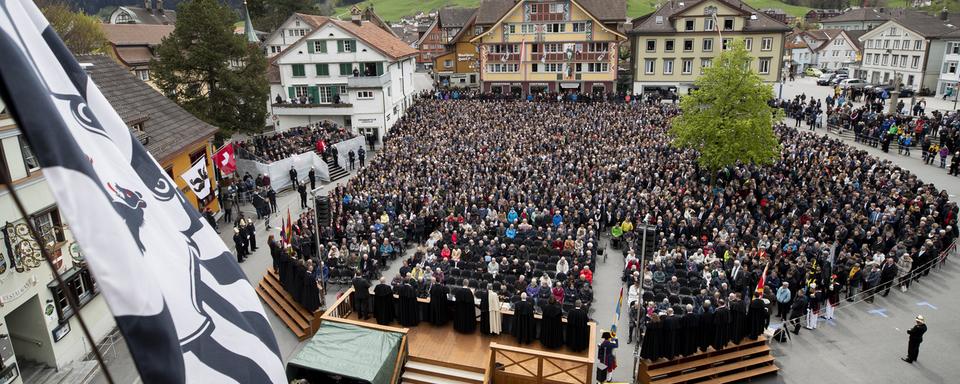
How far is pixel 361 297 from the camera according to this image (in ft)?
53.4

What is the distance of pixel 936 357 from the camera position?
51.8 ft

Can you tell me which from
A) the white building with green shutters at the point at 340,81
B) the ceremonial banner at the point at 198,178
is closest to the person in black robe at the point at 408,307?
the ceremonial banner at the point at 198,178

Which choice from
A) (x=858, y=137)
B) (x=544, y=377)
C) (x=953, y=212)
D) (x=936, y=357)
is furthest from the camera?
(x=858, y=137)

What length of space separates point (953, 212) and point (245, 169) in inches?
1256

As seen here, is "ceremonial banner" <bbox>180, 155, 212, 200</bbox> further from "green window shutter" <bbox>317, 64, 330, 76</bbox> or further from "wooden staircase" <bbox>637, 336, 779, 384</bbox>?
"green window shutter" <bbox>317, 64, 330, 76</bbox>

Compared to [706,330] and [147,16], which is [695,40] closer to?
[706,330]

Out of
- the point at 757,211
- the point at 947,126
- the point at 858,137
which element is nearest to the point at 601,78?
the point at 858,137

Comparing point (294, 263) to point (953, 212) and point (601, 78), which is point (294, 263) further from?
point (601, 78)

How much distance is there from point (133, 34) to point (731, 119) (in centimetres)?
6124

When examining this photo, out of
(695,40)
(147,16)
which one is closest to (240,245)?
(695,40)

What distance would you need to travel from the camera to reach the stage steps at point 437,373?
14234 millimetres

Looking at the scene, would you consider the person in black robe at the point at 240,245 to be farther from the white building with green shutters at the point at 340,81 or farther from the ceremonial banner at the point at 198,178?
the white building with green shutters at the point at 340,81

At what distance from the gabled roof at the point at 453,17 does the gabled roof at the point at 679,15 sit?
98.7 feet

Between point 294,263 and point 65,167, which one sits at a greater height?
point 65,167
